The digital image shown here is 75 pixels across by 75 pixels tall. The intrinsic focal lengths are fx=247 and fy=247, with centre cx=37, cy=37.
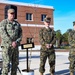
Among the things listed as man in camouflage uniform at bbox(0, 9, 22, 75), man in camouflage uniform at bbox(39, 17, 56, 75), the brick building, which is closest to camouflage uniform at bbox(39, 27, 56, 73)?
man in camouflage uniform at bbox(39, 17, 56, 75)

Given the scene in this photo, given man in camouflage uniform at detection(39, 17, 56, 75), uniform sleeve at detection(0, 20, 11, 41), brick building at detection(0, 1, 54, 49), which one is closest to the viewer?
uniform sleeve at detection(0, 20, 11, 41)

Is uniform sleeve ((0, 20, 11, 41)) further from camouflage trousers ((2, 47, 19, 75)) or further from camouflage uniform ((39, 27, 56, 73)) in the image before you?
camouflage uniform ((39, 27, 56, 73))

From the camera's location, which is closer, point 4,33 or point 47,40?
point 4,33

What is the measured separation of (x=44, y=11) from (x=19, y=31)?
35.8 metres

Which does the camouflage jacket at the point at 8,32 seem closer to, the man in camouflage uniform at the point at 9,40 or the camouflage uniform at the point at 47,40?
the man in camouflage uniform at the point at 9,40

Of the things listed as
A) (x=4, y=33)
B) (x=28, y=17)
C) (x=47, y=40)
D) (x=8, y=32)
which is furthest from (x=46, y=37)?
(x=28, y=17)

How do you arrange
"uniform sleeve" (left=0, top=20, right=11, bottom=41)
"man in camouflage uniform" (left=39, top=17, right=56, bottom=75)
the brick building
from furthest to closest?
the brick building, "man in camouflage uniform" (left=39, top=17, right=56, bottom=75), "uniform sleeve" (left=0, top=20, right=11, bottom=41)

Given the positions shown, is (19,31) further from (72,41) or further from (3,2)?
(3,2)

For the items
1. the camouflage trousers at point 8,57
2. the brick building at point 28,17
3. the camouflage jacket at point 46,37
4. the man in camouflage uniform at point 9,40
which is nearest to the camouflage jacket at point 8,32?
the man in camouflage uniform at point 9,40

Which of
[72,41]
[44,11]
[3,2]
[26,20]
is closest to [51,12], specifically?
[44,11]

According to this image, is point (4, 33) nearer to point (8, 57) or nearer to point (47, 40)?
point (8, 57)

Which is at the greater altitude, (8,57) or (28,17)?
(28,17)

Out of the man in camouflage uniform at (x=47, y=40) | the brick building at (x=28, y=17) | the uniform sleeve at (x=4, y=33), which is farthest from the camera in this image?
the brick building at (x=28, y=17)

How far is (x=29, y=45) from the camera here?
7.47 m
